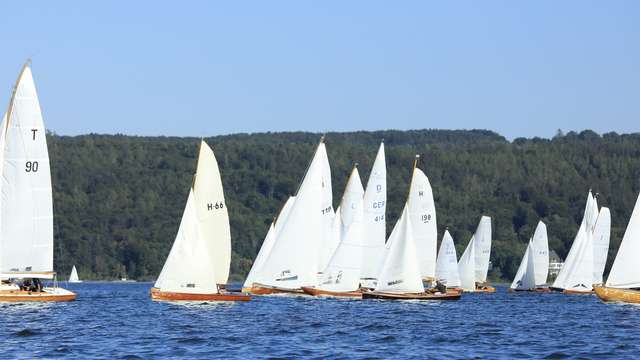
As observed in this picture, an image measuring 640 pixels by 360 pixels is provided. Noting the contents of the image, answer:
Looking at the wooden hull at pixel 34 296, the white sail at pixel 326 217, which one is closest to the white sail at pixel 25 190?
the wooden hull at pixel 34 296

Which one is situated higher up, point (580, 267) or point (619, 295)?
point (580, 267)

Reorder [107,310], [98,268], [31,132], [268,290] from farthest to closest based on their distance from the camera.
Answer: [98,268], [268,290], [107,310], [31,132]

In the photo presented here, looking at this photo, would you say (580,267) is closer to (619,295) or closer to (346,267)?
(619,295)

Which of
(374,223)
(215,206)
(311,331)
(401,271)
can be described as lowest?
(311,331)

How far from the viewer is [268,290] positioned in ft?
250

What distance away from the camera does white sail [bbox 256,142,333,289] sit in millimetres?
68062

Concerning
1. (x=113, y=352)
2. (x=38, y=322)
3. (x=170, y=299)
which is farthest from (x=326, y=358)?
(x=170, y=299)

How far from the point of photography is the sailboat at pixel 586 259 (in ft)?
314

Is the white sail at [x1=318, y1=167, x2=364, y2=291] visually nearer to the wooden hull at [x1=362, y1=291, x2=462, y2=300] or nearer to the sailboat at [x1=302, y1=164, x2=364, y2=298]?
the sailboat at [x1=302, y1=164, x2=364, y2=298]

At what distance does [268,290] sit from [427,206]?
10103mm

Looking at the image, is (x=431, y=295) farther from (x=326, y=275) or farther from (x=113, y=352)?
(x=113, y=352)

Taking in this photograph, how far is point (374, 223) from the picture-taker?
76062 mm

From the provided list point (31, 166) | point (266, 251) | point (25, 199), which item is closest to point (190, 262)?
point (25, 199)

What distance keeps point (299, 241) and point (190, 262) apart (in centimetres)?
818
